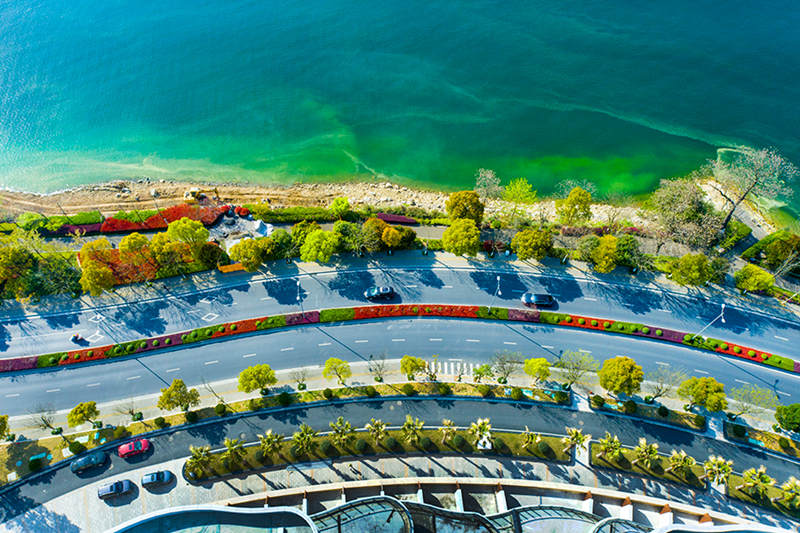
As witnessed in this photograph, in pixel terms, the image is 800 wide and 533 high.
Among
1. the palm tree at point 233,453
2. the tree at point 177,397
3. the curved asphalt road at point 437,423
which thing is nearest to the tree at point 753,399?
the curved asphalt road at point 437,423

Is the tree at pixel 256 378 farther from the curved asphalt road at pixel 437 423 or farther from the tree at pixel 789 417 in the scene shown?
the tree at pixel 789 417

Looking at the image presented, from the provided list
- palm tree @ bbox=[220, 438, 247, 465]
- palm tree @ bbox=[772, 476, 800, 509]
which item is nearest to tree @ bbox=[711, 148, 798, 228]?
palm tree @ bbox=[772, 476, 800, 509]

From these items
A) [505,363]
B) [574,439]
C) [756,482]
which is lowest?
[756,482]

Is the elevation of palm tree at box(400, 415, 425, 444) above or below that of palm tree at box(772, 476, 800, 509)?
above

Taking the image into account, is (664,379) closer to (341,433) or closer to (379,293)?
(379,293)

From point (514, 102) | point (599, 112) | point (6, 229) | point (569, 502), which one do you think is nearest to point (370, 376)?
point (569, 502)

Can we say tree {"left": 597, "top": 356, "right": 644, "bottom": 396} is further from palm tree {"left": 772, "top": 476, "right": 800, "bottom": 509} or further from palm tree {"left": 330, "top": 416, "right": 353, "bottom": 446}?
palm tree {"left": 330, "top": 416, "right": 353, "bottom": 446}

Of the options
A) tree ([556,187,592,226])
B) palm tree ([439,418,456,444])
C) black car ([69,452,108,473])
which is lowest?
black car ([69,452,108,473])

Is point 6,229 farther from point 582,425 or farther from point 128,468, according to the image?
point 582,425

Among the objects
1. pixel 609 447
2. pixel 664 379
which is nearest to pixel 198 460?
pixel 609 447
